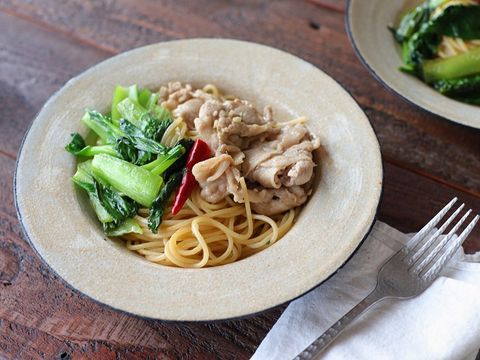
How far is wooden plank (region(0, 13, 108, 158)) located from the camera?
3.70 meters

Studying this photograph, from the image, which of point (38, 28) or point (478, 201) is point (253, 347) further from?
point (38, 28)

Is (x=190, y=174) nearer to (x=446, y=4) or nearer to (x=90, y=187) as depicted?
(x=90, y=187)

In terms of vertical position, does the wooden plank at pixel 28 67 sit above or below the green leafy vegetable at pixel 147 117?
below

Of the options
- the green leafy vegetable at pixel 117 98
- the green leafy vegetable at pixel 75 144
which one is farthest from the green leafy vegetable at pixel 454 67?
the green leafy vegetable at pixel 75 144

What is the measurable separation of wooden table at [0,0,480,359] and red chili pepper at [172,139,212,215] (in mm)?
629

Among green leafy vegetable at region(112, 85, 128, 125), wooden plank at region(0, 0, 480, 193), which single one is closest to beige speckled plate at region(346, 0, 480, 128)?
wooden plank at region(0, 0, 480, 193)

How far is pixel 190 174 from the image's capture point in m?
2.89

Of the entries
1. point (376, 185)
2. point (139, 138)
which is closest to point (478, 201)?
point (376, 185)

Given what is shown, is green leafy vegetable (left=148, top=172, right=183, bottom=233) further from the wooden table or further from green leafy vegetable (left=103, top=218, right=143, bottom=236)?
the wooden table

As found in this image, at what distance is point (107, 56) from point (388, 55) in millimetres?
2098

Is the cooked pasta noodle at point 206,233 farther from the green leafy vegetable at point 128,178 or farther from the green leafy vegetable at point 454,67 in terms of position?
the green leafy vegetable at point 454,67

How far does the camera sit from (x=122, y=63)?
346cm

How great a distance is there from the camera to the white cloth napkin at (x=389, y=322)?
2416 millimetres

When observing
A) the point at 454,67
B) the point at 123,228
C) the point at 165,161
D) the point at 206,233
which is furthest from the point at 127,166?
the point at 454,67
